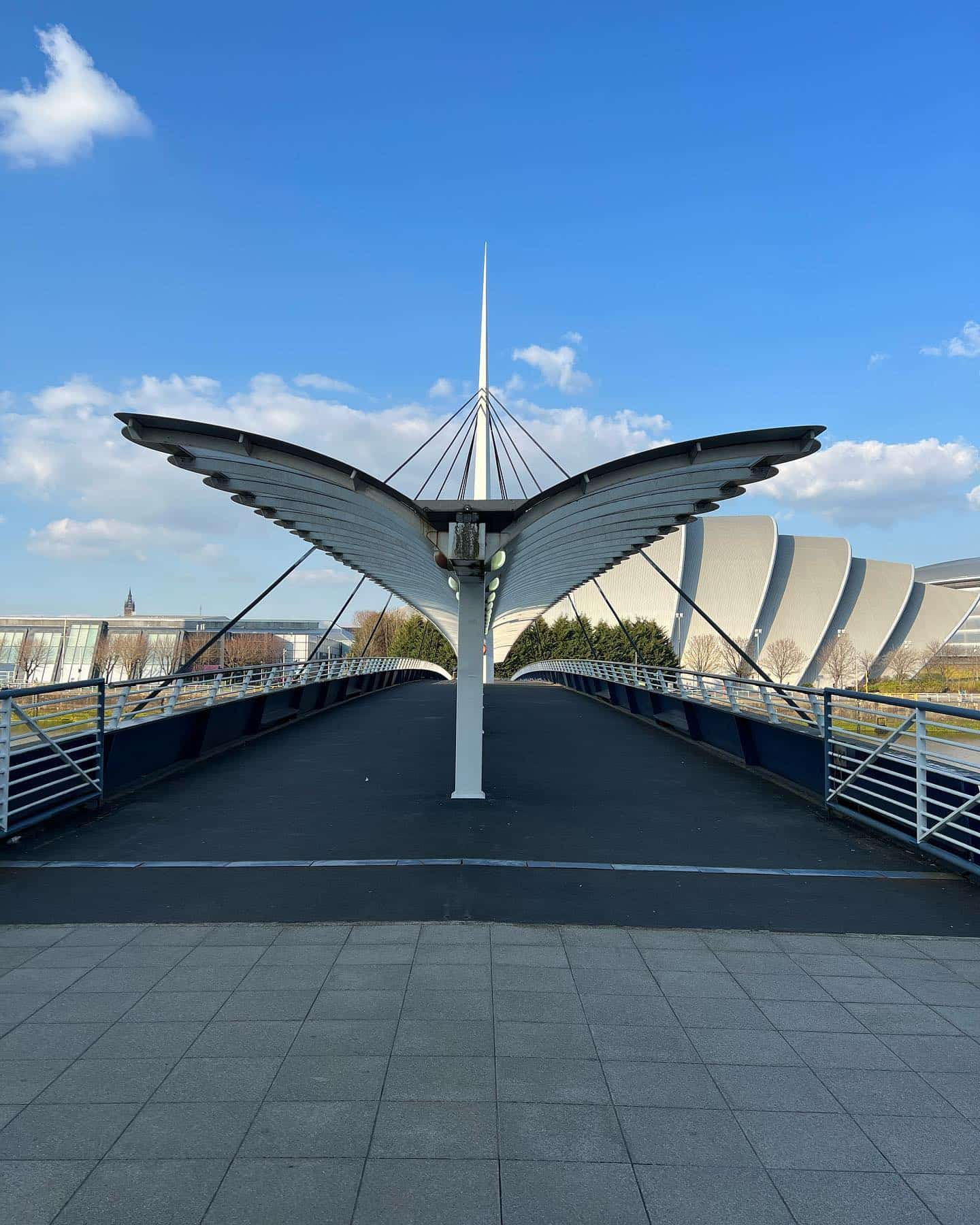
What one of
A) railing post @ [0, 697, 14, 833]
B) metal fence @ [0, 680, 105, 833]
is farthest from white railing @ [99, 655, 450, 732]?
railing post @ [0, 697, 14, 833]

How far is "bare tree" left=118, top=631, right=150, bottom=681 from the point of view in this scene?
75.6 m

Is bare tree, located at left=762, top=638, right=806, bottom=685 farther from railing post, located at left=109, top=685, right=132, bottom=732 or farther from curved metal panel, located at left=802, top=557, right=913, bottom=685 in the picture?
railing post, located at left=109, top=685, right=132, bottom=732

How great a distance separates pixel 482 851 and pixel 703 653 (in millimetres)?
78824

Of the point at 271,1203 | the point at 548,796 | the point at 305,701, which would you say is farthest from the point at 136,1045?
the point at 305,701

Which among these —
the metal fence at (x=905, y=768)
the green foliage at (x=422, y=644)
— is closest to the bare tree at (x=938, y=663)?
the green foliage at (x=422, y=644)

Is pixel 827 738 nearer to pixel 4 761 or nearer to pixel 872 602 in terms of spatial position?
pixel 4 761

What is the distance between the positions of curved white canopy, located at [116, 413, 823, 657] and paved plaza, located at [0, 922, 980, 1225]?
18.0ft

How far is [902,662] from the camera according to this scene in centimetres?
8631

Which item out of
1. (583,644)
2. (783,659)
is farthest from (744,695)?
(783,659)

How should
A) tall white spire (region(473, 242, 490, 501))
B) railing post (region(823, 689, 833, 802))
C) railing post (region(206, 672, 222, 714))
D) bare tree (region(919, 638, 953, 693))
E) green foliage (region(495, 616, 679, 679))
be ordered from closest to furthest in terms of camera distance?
railing post (region(823, 689, 833, 802)), railing post (region(206, 672, 222, 714)), tall white spire (region(473, 242, 490, 501)), bare tree (region(919, 638, 953, 693)), green foliage (region(495, 616, 679, 679))

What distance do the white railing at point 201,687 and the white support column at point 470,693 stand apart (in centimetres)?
354

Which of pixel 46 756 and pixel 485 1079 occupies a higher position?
pixel 46 756

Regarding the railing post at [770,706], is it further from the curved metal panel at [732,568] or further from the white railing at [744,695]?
the curved metal panel at [732,568]

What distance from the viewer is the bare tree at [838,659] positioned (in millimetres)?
83812
